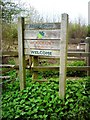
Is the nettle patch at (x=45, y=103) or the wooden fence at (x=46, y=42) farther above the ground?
the wooden fence at (x=46, y=42)

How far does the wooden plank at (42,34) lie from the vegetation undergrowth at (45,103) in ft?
2.96

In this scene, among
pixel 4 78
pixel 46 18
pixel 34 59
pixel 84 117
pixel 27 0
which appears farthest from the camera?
pixel 46 18

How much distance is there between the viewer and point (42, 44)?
4172 millimetres

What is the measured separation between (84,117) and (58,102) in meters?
0.46

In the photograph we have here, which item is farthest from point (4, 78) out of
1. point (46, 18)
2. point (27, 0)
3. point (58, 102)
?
point (46, 18)

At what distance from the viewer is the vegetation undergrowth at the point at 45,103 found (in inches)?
141

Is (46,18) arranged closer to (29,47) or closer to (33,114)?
(29,47)

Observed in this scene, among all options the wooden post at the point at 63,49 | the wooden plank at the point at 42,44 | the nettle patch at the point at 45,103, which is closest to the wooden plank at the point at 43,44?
the wooden plank at the point at 42,44

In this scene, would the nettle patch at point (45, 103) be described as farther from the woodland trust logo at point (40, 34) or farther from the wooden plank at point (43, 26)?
the wooden plank at point (43, 26)

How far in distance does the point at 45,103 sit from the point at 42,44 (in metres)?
1.00

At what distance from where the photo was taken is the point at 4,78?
477 cm

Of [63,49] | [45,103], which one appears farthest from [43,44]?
[45,103]

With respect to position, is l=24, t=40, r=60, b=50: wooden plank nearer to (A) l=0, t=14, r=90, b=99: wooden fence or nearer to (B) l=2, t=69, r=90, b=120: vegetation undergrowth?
(A) l=0, t=14, r=90, b=99: wooden fence

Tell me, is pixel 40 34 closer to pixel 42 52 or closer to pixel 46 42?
pixel 46 42
